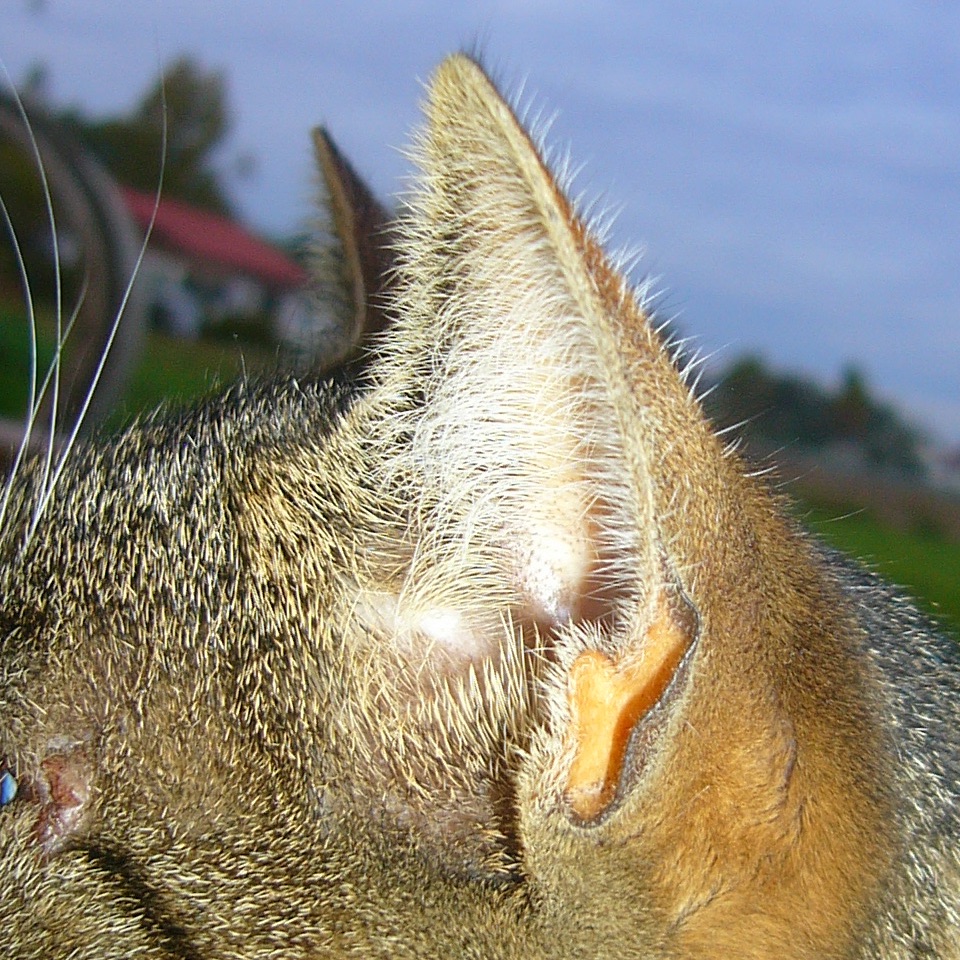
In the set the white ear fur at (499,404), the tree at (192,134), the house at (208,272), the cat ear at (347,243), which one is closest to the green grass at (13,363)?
the cat ear at (347,243)

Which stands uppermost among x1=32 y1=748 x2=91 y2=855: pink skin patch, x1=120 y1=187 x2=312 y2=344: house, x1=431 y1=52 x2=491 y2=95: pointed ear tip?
x1=431 y1=52 x2=491 y2=95: pointed ear tip

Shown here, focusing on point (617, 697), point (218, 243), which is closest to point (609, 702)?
point (617, 697)

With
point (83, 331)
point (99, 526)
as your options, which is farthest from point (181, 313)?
point (99, 526)

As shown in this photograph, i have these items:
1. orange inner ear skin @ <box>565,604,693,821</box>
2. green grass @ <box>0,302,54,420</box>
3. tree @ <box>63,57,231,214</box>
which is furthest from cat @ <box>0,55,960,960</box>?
tree @ <box>63,57,231,214</box>

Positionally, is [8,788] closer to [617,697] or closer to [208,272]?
[617,697]

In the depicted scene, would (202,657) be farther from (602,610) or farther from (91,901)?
(602,610)

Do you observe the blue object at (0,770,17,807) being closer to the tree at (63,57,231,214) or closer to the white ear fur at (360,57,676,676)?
the white ear fur at (360,57,676,676)

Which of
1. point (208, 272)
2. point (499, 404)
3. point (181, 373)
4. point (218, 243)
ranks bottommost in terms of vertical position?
point (208, 272)
